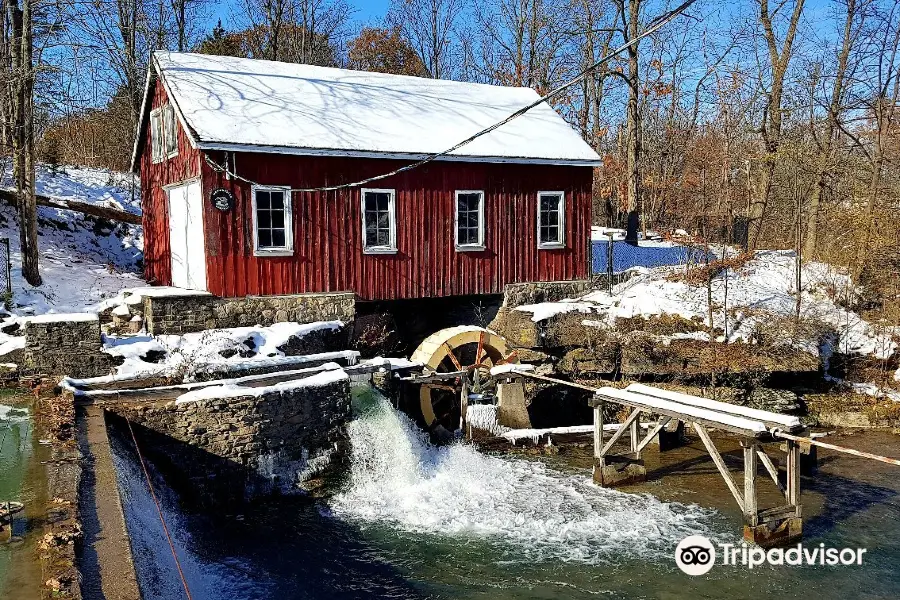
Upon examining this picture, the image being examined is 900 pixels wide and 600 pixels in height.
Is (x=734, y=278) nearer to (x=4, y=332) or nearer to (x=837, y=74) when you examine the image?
(x=837, y=74)

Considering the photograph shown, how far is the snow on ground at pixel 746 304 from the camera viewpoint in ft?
49.7

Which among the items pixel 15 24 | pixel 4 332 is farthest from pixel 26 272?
pixel 15 24

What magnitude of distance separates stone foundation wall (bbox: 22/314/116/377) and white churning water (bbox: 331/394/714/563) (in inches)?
160

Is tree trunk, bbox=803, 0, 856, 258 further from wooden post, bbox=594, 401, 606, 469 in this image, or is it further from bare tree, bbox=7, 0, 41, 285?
bare tree, bbox=7, 0, 41, 285

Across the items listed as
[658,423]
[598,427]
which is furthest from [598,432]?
[658,423]

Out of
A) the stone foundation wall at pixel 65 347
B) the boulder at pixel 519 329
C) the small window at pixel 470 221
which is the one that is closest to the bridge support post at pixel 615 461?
the boulder at pixel 519 329

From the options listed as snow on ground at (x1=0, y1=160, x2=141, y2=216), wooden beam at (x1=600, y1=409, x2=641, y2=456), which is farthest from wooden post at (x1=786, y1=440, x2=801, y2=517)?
snow on ground at (x1=0, y1=160, x2=141, y2=216)

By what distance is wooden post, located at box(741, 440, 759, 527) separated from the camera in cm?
865

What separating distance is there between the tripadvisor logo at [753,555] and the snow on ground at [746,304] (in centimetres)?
659

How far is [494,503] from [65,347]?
6706 mm

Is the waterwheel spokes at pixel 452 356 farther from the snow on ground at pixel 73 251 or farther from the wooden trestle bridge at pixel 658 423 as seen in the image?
the snow on ground at pixel 73 251

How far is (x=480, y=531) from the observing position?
9.18 m

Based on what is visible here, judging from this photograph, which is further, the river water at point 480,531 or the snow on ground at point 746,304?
the snow on ground at point 746,304

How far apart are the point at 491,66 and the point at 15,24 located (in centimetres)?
2281
